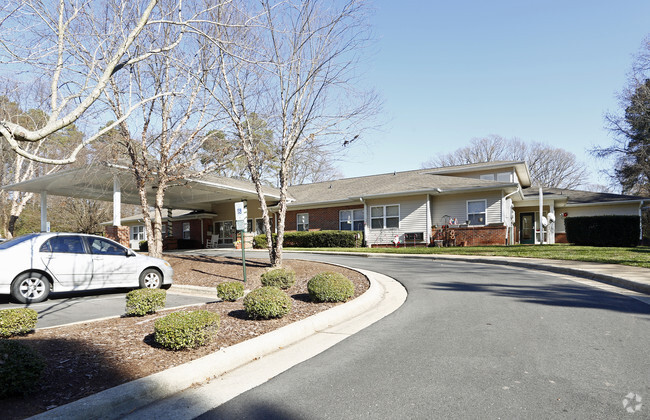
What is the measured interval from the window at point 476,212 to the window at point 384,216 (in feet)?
14.1

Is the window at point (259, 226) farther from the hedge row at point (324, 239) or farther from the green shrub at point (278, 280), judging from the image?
the green shrub at point (278, 280)

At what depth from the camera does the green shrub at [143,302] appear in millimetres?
6691

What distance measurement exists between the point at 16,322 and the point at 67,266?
15.4 feet

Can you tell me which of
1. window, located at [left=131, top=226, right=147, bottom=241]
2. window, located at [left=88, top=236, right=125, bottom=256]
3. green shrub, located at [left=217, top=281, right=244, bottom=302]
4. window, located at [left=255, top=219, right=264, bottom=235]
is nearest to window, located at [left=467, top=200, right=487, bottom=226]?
window, located at [left=255, top=219, right=264, bottom=235]

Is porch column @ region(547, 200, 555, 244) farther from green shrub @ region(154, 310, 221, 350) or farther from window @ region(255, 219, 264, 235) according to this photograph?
green shrub @ region(154, 310, 221, 350)

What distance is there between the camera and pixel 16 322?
5.00 meters

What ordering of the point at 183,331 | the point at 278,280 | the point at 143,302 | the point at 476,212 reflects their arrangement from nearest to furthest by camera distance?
the point at 183,331 → the point at 143,302 → the point at 278,280 → the point at 476,212

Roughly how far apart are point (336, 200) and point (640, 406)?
23810 mm

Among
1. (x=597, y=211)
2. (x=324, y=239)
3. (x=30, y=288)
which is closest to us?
(x=30, y=288)

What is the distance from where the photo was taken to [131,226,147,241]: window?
131ft

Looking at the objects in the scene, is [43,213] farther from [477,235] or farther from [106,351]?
[477,235]

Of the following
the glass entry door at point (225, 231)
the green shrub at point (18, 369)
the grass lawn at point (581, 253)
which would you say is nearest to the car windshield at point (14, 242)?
the green shrub at point (18, 369)

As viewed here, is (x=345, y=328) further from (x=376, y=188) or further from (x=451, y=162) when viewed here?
(x=451, y=162)

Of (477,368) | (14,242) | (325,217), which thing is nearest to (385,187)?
(325,217)
